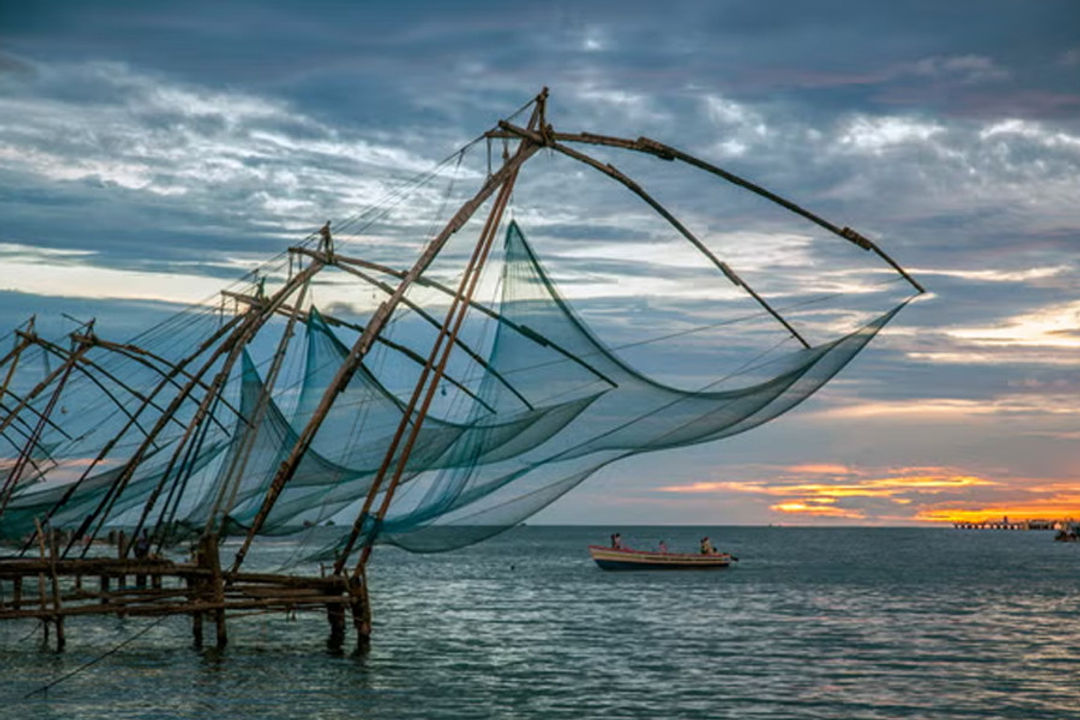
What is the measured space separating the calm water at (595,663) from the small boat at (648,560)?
15.1m

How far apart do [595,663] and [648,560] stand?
35.3 m

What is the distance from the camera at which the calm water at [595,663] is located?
1794cm

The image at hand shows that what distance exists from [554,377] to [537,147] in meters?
3.21

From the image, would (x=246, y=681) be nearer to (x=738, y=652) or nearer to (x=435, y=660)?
(x=435, y=660)

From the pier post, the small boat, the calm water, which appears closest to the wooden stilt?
the calm water

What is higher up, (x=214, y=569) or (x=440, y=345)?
(x=440, y=345)

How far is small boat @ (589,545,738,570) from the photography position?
192 feet

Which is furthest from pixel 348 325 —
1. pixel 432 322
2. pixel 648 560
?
pixel 648 560

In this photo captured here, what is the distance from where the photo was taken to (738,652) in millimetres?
26219

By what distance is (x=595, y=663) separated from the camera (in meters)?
23.5

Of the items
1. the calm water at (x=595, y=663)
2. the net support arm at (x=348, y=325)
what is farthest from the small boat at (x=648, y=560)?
the net support arm at (x=348, y=325)

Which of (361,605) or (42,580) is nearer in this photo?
(361,605)

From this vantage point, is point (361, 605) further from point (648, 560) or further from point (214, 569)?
point (648, 560)

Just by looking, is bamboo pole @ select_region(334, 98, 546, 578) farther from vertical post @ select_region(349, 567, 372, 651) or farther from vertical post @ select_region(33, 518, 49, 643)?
vertical post @ select_region(33, 518, 49, 643)
